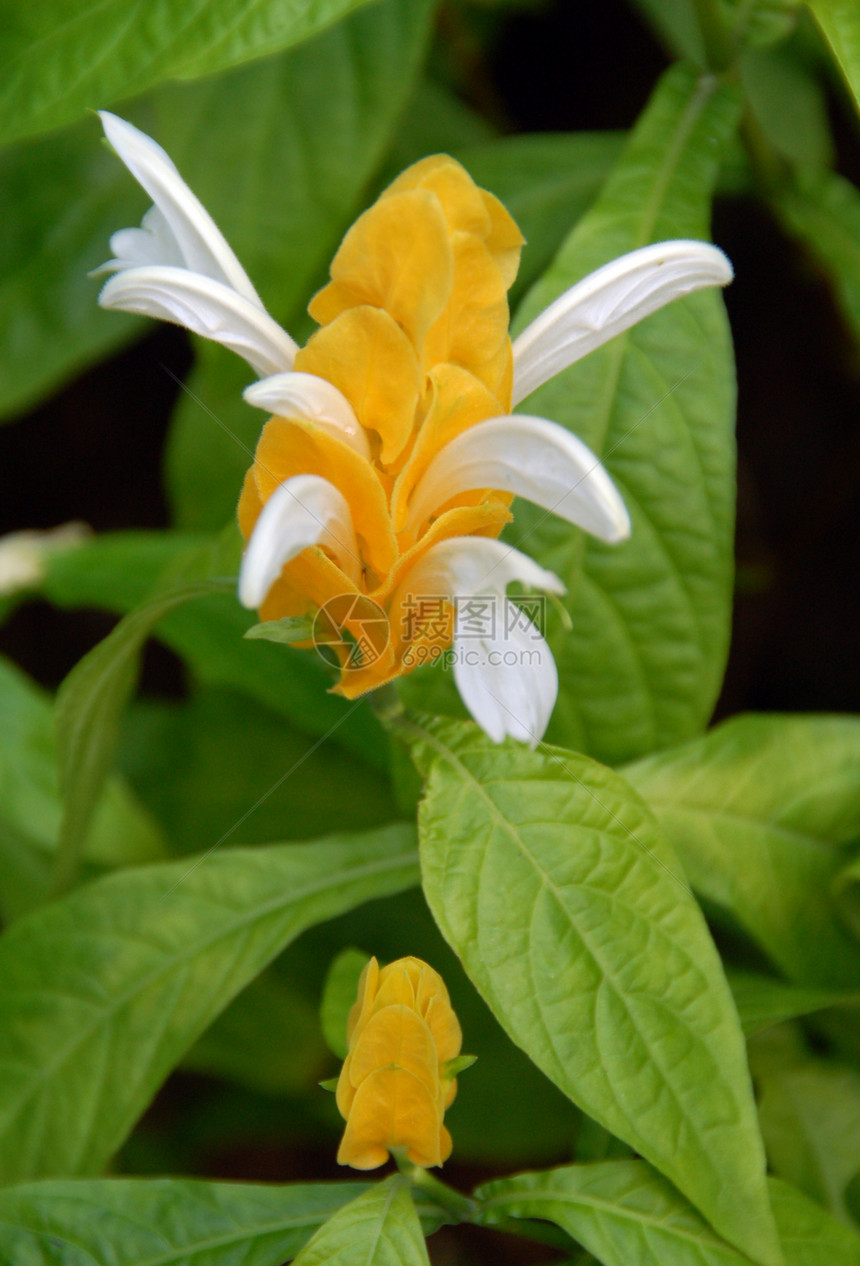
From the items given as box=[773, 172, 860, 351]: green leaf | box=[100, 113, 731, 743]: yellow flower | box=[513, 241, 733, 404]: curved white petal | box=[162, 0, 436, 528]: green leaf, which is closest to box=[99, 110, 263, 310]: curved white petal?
box=[100, 113, 731, 743]: yellow flower

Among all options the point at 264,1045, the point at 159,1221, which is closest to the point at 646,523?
the point at 159,1221

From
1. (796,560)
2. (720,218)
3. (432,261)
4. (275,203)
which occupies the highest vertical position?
(432,261)

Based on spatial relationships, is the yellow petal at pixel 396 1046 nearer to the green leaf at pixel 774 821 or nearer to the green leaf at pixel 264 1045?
the green leaf at pixel 774 821

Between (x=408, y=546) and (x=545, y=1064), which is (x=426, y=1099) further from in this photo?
(x=408, y=546)

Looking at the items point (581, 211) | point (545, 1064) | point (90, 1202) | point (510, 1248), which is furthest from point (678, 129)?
point (510, 1248)

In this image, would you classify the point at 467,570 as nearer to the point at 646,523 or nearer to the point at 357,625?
the point at 357,625

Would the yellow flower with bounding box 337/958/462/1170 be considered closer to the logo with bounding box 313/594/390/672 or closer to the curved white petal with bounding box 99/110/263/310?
the logo with bounding box 313/594/390/672
